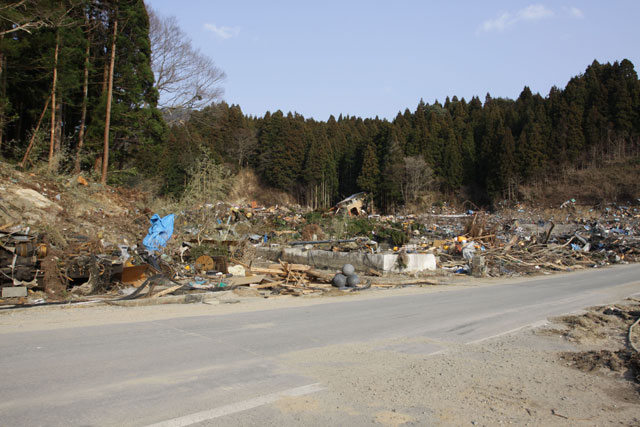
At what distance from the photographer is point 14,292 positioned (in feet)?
36.8

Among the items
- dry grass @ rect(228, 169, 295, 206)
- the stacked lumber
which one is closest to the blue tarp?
the stacked lumber

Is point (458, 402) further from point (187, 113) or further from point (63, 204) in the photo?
point (187, 113)

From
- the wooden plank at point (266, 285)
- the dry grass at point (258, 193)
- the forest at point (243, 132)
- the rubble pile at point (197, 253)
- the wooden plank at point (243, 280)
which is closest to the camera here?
the rubble pile at point (197, 253)

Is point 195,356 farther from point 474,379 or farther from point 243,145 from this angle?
point 243,145

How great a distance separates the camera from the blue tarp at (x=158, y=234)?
17031 millimetres

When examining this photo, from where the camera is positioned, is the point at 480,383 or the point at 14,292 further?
the point at 14,292

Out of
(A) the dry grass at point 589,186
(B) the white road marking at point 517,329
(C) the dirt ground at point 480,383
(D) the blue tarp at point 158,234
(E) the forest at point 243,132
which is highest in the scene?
(E) the forest at point 243,132

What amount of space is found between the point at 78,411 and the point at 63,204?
16180 mm

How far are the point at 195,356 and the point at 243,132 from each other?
69.9m

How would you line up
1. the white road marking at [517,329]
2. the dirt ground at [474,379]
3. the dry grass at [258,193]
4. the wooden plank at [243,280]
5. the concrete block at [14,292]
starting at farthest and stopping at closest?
the dry grass at [258,193]
the wooden plank at [243,280]
the concrete block at [14,292]
the white road marking at [517,329]
the dirt ground at [474,379]

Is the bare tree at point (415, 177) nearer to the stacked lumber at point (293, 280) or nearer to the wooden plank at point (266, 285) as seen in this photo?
the stacked lumber at point (293, 280)

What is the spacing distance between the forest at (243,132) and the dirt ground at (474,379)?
17.2 metres

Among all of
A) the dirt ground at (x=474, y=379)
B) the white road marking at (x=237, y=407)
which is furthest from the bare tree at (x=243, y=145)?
the white road marking at (x=237, y=407)

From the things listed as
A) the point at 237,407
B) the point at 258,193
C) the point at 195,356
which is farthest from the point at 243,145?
the point at 237,407
